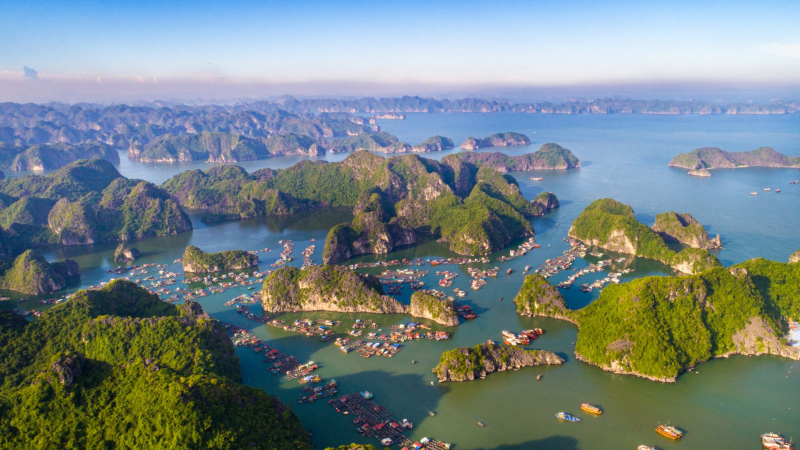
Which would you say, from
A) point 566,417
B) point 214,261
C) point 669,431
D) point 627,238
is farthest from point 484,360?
point 214,261

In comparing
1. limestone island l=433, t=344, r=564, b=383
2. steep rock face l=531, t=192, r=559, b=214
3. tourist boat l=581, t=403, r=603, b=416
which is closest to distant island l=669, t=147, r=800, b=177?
steep rock face l=531, t=192, r=559, b=214

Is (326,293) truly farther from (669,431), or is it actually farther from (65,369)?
(669,431)

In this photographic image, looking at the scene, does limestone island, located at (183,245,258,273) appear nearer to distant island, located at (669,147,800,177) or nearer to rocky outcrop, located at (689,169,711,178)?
rocky outcrop, located at (689,169,711,178)

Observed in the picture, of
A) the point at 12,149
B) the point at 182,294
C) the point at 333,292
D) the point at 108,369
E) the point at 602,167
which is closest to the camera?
the point at 108,369

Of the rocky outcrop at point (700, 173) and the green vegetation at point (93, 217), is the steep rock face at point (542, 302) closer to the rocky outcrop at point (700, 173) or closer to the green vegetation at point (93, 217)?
the green vegetation at point (93, 217)

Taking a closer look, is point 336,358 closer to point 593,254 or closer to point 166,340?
point 166,340

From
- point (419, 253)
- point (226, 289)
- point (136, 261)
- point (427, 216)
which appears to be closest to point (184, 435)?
point (226, 289)
